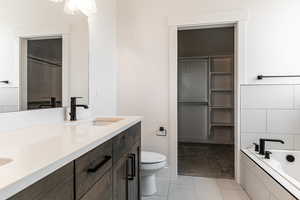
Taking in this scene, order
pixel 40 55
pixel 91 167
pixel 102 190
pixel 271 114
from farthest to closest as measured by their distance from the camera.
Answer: pixel 271 114 → pixel 40 55 → pixel 102 190 → pixel 91 167

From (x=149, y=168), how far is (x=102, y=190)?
1076mm

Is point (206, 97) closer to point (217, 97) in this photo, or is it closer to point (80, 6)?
point (217, 97)

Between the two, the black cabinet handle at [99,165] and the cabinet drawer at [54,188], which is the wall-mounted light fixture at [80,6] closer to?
the black cabinet handle at [99,165]

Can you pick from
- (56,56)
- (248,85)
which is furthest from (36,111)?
(248,85)

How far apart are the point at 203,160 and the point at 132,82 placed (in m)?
1.81

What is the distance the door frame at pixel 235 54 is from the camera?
243 centimetres

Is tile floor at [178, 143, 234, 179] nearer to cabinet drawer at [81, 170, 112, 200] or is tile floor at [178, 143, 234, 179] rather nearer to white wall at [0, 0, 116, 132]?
white wall at [0, 0, 116, 132]

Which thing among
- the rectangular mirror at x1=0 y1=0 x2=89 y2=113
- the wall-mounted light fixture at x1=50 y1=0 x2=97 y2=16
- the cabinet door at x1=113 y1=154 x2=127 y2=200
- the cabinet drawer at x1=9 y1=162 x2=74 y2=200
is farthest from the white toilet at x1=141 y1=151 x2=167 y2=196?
the wall-mounted light fixture at x1=50 y1=0 x2=97 y2=16

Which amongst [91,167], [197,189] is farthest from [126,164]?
[197,189]

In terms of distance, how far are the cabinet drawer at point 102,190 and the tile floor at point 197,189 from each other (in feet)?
3.91

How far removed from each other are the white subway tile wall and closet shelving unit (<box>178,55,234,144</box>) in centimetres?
205

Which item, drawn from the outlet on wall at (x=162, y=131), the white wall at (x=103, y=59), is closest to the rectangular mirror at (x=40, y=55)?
the white wall at (x=103, y=59)

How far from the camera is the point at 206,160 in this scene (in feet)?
11.0

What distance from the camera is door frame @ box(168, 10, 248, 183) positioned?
2.43 metres
